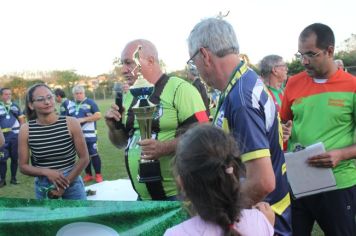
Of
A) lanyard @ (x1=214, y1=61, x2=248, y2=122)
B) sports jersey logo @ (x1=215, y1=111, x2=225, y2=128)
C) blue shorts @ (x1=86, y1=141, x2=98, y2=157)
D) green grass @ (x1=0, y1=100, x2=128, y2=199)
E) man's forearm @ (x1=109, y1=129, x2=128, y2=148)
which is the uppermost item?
lanyard @ (x1=214, y1=61, x2=248, y2=122)

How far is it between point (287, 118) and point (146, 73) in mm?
1271

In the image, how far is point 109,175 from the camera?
9.33 meters

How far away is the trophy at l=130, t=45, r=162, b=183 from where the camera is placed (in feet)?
9.28

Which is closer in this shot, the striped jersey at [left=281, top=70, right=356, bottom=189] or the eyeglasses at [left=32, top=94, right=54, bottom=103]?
the striped jersey at [left=281, top=70, right=356, bottom=189]

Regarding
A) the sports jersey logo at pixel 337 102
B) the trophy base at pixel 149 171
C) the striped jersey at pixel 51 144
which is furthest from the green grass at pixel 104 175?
the sports jersey logo at pixel 337 102

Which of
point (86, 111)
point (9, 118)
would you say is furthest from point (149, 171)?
point (9, 118)

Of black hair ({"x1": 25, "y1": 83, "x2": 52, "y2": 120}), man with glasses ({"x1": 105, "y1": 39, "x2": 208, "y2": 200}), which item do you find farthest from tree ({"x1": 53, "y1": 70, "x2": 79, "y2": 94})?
man with glasses ({"x1": 105, "y1": 39, "x2": 208, "y2": 200})

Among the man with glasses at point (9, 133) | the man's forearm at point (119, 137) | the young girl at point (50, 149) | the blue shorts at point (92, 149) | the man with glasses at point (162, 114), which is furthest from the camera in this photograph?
the man with glasses at point (9, 133)

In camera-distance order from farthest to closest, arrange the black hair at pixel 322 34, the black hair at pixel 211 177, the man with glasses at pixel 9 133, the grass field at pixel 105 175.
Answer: the man with glasses at pixel 9 133 → the grass field at pixel 105 175 → the black hair at pixel 322 34 → the black hair at pixel 211 177

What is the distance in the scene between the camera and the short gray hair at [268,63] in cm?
553

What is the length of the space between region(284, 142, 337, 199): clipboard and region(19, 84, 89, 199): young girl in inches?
81.6

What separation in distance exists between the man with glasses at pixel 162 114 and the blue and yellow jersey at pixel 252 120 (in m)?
1.10

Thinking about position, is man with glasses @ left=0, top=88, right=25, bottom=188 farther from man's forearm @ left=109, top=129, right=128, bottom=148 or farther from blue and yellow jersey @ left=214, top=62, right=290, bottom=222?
blue and yellow jersey @ left=214, top=62, right=290, bottom=222

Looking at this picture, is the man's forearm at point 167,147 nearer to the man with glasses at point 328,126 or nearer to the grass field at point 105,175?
the man with glasses at point 328,126
